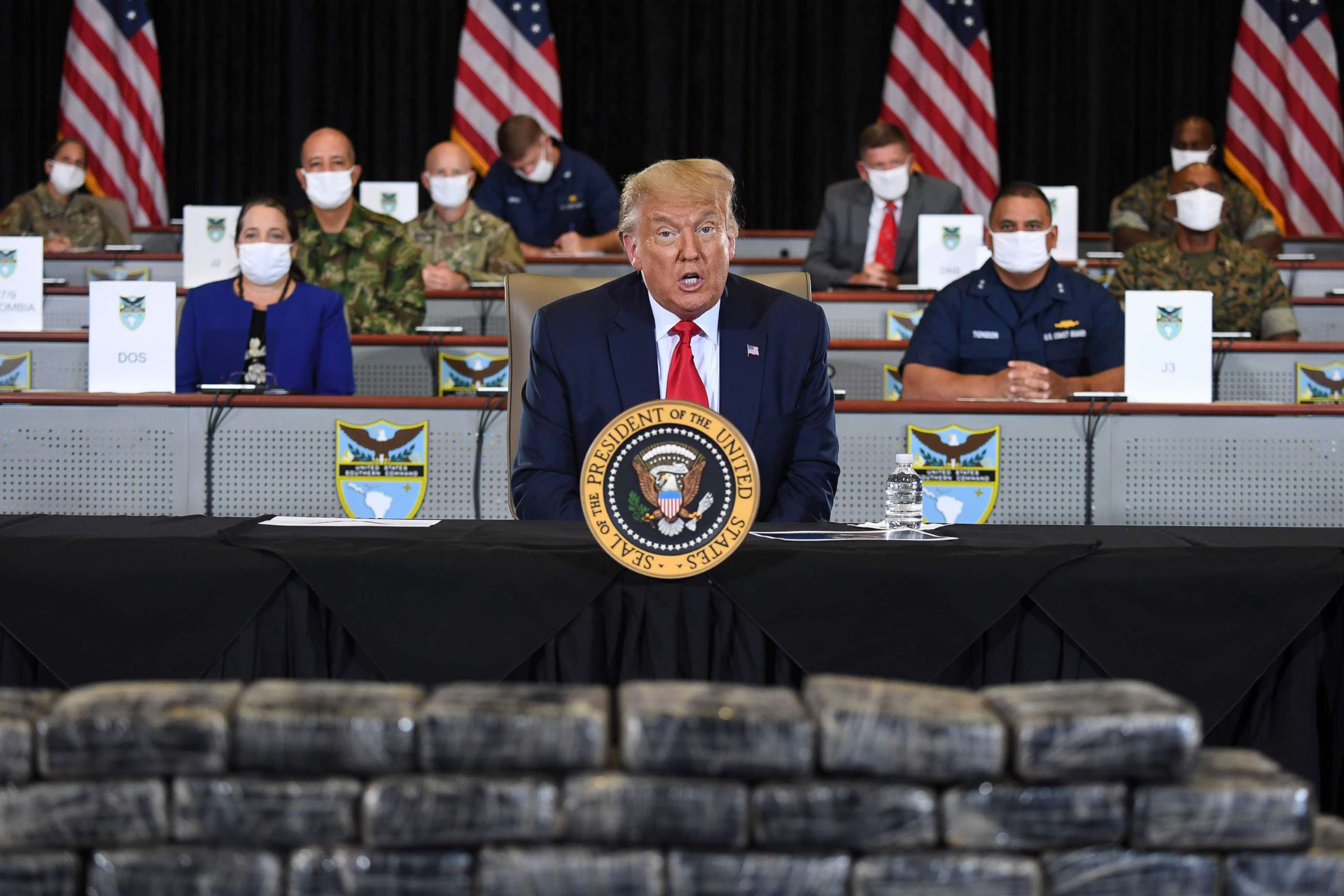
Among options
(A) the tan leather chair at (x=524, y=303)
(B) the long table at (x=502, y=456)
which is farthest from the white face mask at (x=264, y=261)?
(A) the tan leather chair at (x=524, y=303)

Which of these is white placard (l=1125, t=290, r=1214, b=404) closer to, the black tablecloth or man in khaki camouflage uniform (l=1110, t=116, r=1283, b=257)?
the black tablecloth

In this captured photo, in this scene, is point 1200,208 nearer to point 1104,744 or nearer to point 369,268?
point 369,268

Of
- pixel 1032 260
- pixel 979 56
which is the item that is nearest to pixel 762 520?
pixel 1032 260

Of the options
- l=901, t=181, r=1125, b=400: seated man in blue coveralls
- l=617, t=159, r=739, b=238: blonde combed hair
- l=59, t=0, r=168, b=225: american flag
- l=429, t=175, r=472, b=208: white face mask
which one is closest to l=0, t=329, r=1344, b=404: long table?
l=901, t=181, r=1125, b=400: seated man in blue coveralls

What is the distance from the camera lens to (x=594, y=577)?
1.73m

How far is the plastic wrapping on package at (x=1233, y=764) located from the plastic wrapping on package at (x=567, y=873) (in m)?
0.38

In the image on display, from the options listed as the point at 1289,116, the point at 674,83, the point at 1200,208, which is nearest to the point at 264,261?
the point at 1200,208

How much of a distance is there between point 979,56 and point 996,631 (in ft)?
23.3

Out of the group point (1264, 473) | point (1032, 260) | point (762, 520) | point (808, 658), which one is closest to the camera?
point (808, 658)

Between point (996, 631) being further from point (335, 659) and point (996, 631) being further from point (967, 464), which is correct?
point (967, 464)

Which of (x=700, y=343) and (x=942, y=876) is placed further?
(x=700, y=343)

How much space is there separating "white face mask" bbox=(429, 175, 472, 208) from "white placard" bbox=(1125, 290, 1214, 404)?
327cm

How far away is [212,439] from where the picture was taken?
142 inches

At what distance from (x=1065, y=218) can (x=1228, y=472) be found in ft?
9.04
